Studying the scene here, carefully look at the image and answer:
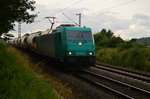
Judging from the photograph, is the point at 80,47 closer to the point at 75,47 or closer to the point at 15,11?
the point at 75,47

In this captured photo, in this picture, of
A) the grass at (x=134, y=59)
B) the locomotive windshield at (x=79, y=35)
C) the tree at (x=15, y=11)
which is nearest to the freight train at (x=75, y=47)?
the locomotive windshield at (x=79, y=35)

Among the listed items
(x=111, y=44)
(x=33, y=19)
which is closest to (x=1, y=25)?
(x=33, y=19)

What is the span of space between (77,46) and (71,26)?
82.5 inches

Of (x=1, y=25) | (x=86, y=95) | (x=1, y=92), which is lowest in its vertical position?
(x=86, y=95)

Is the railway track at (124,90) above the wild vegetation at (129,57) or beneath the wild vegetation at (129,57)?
beneath

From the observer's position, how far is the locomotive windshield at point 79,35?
59.4 feet

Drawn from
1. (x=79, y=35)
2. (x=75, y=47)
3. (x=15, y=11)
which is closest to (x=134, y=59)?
(x=79, y=35)

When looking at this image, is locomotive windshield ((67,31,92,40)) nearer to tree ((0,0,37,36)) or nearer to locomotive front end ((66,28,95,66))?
locomotive front end ((66,28,95,66))

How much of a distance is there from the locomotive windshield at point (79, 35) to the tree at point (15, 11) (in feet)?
7.55

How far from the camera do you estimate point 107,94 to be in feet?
38.2

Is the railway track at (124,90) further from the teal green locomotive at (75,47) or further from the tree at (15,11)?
the tree at (15,11)

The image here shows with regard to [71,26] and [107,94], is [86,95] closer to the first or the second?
[107,94]

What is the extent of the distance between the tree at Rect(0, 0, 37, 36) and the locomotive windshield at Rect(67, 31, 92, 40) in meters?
2.30

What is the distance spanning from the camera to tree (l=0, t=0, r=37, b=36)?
14.1m
